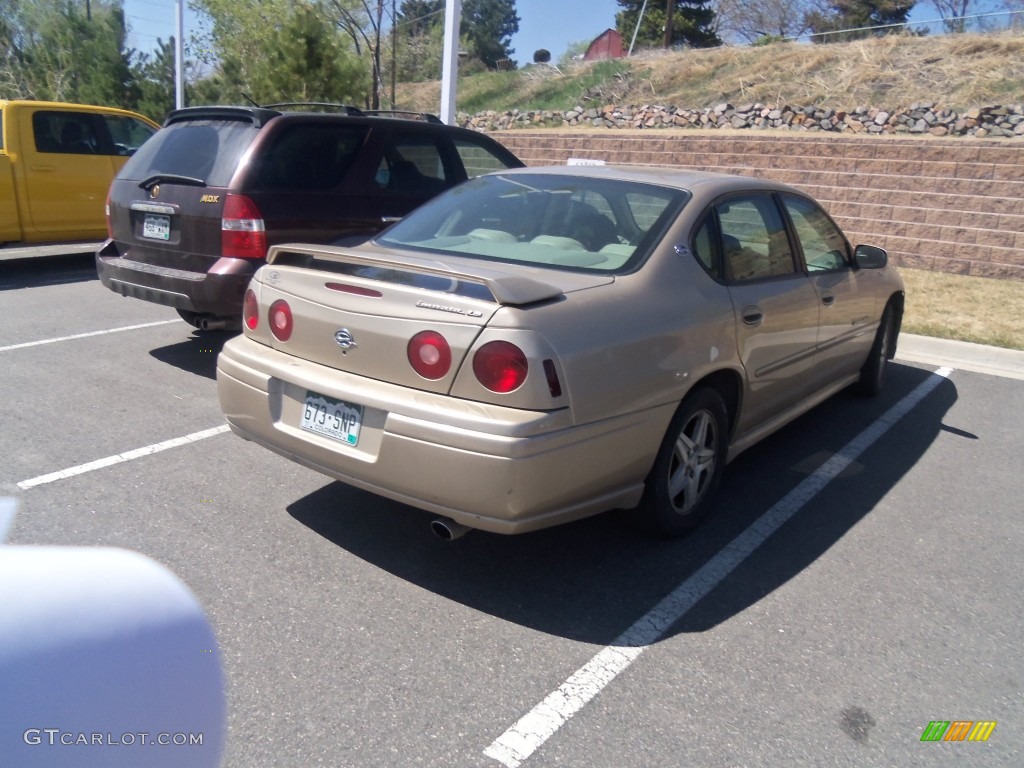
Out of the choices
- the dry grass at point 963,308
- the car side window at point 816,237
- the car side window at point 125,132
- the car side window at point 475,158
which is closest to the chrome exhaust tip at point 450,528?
the car side window at point 816,237

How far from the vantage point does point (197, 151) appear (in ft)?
20.9

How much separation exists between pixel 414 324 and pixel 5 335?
5.09 m

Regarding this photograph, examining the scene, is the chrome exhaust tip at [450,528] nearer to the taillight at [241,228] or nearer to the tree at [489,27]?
the taillight at [241,228]

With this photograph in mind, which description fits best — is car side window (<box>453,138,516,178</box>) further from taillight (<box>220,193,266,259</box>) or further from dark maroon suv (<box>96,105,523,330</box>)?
taillight (<box>220,193,266,259</box>)

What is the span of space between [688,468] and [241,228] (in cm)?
339

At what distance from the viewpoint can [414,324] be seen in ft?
11.2

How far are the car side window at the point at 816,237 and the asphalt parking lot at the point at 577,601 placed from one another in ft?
3.65

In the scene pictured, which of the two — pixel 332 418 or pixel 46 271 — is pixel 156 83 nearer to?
pixel 46 271

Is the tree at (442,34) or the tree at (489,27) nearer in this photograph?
the tree at (442,34)

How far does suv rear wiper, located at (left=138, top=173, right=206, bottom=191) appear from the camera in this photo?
6105 millimetres

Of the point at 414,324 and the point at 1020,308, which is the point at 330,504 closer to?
the point at 414,324

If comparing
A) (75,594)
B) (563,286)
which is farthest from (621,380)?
(75,594)

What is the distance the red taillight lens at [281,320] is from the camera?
153 inches

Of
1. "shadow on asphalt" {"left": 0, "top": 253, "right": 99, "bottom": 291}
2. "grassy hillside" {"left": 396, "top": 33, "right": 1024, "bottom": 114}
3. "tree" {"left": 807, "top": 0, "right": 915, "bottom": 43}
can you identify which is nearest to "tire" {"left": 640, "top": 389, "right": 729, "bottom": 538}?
"shadow on asphalt" {"left": 0, "top": 253, "right": 99, "bottom": 291}
